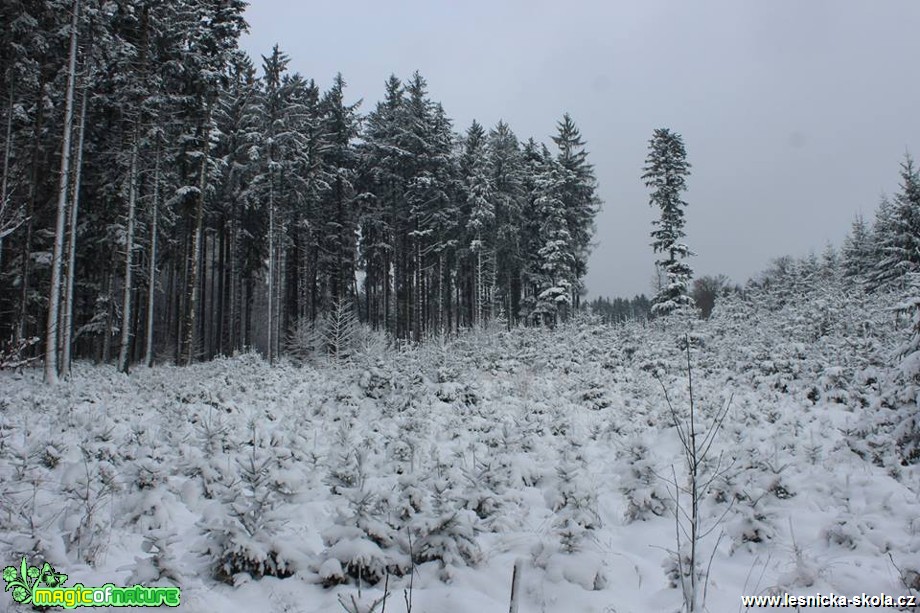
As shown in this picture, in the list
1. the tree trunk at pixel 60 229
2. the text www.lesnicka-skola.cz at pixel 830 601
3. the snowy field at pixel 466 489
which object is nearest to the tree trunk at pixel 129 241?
the tree trunk at pixel 60 229

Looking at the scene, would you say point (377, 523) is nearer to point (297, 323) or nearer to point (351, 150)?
point (297, 323)

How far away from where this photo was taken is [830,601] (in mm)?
4496

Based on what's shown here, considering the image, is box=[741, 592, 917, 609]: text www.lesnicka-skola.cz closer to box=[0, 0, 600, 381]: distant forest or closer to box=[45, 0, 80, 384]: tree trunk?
box=[0, 0, 600, 381]: distant forest

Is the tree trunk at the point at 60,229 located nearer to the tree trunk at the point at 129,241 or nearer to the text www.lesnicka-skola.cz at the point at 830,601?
the tree trunk at the point at 129,241

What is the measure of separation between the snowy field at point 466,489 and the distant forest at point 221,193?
5.05m

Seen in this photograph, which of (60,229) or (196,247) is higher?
(196,247)

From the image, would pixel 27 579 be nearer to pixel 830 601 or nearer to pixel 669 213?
pixel 830 601

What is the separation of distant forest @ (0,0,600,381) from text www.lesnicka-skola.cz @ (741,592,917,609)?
11459 millimetres

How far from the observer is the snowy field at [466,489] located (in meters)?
4.82

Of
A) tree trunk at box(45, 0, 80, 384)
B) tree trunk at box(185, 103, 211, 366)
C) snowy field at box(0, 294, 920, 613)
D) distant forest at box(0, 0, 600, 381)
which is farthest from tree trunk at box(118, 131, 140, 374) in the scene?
snowy field at box(0, 294, 920, 613)

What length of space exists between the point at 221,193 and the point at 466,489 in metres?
28.6

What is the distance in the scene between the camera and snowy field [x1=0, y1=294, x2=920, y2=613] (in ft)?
15.8

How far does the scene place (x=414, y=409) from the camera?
36.7 ft

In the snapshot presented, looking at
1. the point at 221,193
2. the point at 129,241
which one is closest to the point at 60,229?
the point at 129,241
